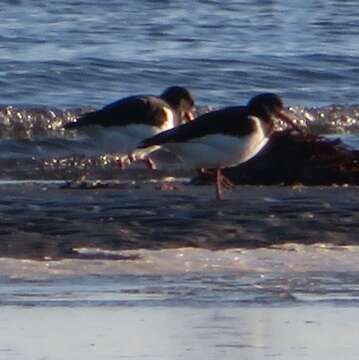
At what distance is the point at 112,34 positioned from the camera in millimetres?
22375

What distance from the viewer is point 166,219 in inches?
348

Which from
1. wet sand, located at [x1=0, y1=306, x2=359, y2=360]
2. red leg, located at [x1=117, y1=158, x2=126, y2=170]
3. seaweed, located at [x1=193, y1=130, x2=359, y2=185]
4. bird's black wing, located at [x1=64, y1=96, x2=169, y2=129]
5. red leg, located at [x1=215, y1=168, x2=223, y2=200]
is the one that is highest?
wet sand, located at [x1=0, y1=306, x2=359, y2=360]

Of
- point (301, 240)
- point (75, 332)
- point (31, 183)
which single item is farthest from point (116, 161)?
point (75, 332)

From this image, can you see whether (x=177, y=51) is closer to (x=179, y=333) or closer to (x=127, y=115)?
(x=127, y=115)

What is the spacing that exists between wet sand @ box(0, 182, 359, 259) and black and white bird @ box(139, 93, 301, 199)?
23cm

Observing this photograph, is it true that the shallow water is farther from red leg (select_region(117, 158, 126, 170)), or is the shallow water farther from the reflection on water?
the reflection on water

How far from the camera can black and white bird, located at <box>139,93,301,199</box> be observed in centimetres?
987

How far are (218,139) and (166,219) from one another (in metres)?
1.17

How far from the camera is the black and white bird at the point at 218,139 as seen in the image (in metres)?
9.87

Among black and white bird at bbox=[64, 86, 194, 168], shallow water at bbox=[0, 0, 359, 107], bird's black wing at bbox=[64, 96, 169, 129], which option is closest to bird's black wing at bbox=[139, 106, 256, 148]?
black and white bird at bbox=[64, 86, 194, 168]

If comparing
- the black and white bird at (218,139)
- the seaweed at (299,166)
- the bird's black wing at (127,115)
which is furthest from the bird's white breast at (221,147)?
the bird's black wing at (127,115)

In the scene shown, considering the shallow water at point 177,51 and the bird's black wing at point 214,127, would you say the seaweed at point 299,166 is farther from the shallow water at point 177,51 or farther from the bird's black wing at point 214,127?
the shallow water at point 177,51

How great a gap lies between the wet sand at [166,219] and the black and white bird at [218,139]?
0.76 feet

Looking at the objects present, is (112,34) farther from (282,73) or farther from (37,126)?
(37,126)
